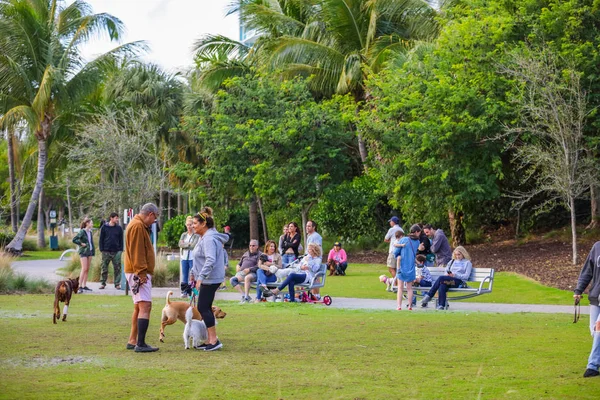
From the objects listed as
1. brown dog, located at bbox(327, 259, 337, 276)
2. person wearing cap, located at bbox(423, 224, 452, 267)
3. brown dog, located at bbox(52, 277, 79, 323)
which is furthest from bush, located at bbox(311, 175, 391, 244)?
brown dog, located at bbox(52, 277, 79, 323)

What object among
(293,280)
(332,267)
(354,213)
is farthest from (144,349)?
(354,213)

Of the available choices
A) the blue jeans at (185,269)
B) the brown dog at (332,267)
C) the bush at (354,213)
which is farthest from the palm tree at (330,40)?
the blue jeans at (185,269)

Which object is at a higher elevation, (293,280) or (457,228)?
(457,228)

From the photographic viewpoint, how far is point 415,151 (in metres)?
29.3

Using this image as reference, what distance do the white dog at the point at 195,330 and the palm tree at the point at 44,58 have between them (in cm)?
2535

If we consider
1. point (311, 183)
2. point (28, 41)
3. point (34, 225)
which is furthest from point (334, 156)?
point (34, 225)

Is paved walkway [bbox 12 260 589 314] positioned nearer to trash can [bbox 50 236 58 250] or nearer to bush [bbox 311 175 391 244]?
bush [bbox 311 175 391 244]

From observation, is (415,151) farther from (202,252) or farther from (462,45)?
(202,252)

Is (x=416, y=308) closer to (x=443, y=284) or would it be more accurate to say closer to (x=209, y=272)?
Result: (x=443, y=284)

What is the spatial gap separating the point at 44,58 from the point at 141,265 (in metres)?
27.2

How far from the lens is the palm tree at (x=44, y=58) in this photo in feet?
113

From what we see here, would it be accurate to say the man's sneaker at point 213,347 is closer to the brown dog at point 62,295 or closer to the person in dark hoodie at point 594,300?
the brown dog at point 62,295

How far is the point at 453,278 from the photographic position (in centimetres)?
1628

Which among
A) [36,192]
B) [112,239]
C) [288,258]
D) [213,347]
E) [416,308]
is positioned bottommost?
[416,308]
